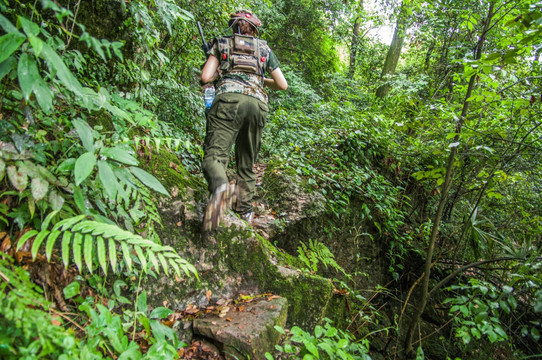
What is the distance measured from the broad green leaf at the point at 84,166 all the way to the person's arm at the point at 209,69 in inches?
90.5

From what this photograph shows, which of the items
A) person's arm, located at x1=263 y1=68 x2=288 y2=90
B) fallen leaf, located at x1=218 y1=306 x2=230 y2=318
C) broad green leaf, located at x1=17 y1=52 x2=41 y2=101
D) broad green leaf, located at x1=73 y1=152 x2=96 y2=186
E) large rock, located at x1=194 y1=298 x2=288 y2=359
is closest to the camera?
broad green leaf, located at x1=17 y1=52 x2=41 y2=101

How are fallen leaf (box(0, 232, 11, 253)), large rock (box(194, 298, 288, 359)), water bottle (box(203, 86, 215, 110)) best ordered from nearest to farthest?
fallen leaf (box(0, 232, 11, 253)) < large rock (box(194, 298, 288, 359)) < water bottle (box(203, 86, 215, 110))

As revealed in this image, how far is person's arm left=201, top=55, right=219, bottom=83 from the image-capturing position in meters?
3.57

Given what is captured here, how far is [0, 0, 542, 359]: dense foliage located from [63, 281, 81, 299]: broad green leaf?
9 cm

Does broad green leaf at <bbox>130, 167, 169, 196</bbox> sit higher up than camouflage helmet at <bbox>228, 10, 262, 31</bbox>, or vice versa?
camouflage helmet at <bbox>228, 10, 262, 31</bbox>

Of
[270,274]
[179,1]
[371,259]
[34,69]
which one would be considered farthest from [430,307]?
[179,1]

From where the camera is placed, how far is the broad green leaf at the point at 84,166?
4.77 feet

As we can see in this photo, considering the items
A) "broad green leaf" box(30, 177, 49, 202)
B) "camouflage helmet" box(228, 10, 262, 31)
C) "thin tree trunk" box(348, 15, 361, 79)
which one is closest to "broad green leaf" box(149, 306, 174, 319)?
"broad green leaf" box(30, 177, 49, 202)

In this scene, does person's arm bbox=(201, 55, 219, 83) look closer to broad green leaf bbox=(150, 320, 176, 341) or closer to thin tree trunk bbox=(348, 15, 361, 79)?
broad green leaf bbox=(150, 320, 176, 341)

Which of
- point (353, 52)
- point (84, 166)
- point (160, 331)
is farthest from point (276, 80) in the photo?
point (353, 52)

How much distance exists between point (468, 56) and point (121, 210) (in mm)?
3728

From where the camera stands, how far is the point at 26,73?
1.33 meters

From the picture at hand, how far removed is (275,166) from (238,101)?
2271 millimetres

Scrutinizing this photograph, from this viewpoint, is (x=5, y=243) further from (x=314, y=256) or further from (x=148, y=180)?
(x=314, y=256)
